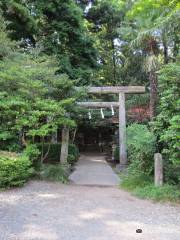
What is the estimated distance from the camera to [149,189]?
8.02 meters

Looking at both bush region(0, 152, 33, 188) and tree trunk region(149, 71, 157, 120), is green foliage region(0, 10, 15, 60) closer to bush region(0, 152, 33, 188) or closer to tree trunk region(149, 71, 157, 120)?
bush region(0, 152, 33, 188)

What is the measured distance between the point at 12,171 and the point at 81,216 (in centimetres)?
310

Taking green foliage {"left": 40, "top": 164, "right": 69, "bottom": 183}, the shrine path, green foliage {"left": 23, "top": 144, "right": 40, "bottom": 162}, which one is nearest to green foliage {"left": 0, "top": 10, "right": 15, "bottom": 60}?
green foliage {"left": 23, "top": 144, "right": 40, "bottom": 162}

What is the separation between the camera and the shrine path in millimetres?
4805

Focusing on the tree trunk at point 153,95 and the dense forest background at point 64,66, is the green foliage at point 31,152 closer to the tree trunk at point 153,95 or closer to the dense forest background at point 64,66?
the dense forest background at point 64,66

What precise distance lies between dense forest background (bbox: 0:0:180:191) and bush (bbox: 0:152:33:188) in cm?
135

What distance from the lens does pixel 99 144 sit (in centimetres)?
2619

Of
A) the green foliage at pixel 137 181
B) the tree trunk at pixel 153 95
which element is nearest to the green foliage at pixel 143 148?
the green foliage at pixel 137 181

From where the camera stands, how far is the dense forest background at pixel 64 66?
866 cm

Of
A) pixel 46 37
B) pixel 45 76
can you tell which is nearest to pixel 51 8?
pixel 46 37

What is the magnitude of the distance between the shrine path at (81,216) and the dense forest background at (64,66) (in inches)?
67.4

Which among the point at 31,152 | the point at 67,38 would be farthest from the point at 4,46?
the point at 67,38

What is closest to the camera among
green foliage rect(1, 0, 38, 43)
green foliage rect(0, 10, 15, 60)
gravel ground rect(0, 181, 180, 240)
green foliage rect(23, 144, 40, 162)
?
gravel ground rect(0, 181, 180, 240)

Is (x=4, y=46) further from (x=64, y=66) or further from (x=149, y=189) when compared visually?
(x=149, y=189)
